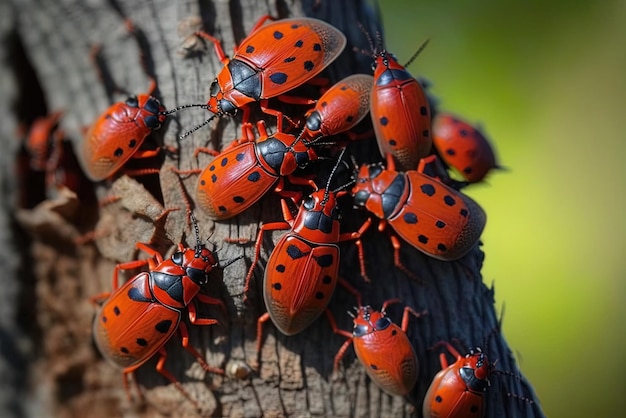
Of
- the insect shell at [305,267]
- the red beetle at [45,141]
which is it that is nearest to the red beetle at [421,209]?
the insect shell at [305,267]

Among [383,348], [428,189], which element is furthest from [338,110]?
[383,348]

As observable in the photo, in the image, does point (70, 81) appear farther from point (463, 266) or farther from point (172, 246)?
point (463, 266)

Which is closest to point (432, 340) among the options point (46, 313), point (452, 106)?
point (46, 313)

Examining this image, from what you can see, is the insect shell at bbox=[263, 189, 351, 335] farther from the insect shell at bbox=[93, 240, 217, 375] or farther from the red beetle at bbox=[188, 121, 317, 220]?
the insect shell at bbox=[93, 240, 217, 375]

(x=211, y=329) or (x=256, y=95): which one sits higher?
(x=256, y=95)

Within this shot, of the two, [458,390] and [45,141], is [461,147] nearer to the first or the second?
[458,390]

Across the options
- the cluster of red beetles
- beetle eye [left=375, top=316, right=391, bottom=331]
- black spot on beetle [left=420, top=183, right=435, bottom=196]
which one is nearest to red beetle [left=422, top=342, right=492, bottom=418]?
the cluster of red beetles

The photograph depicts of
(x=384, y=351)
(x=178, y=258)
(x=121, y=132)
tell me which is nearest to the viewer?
(x=384, y=351)

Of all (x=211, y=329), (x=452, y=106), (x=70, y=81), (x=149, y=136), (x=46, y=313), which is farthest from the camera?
(x=452, y=106)
